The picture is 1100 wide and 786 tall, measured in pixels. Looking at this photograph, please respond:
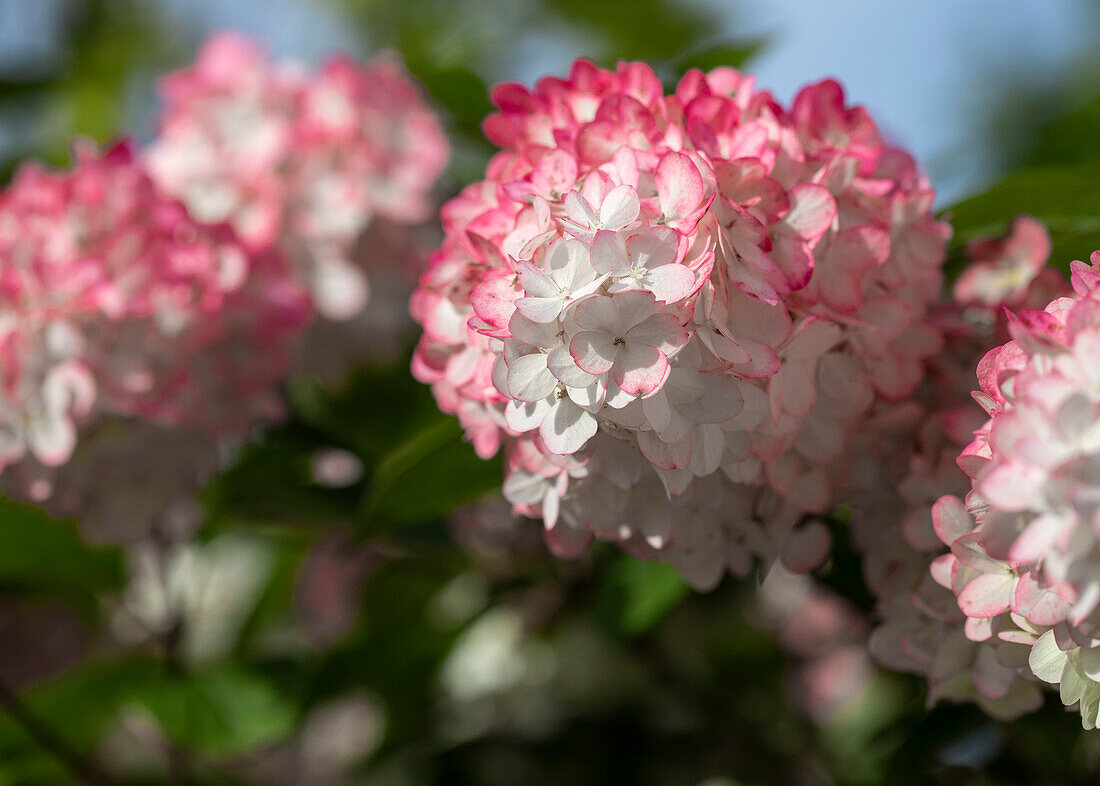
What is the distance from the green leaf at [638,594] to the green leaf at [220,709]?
36 centimetres

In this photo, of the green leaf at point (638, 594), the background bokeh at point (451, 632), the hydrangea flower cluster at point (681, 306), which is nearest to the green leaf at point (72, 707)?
the background bokeh at point (451, 632)

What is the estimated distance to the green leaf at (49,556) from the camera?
0.93 metres

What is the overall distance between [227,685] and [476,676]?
1.15 ft

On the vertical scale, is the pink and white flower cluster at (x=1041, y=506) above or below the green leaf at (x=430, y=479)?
above

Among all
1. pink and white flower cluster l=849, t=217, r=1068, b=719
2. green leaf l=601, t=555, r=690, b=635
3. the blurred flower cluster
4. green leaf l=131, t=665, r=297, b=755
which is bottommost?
green leaf l=131, t=665, r=297, b=755

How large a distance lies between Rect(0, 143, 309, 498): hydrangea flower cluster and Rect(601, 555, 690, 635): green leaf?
32 centimetres

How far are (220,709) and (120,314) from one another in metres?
0.43

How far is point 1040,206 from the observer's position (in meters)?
0.62

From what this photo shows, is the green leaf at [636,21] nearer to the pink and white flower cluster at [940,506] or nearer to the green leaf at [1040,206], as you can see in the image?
the green leaf at [1040,206]

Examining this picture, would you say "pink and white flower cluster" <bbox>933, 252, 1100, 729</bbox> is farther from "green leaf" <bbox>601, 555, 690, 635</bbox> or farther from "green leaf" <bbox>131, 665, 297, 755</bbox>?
"green leaf" <bbox>131, 665, 297, 755</bbox>

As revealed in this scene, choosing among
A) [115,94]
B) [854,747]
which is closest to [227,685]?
[854,747]

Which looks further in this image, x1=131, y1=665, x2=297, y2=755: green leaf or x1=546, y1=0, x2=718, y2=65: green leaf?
x1=546, y1=0, x2=718, y2=65: green leaf

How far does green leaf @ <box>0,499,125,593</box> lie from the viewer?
93 cm

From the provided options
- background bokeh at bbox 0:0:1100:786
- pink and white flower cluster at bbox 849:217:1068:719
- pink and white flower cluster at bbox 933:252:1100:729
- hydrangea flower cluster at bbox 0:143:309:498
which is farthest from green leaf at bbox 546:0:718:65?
pink and white flower cluster at bbox 933:252:1100:729
